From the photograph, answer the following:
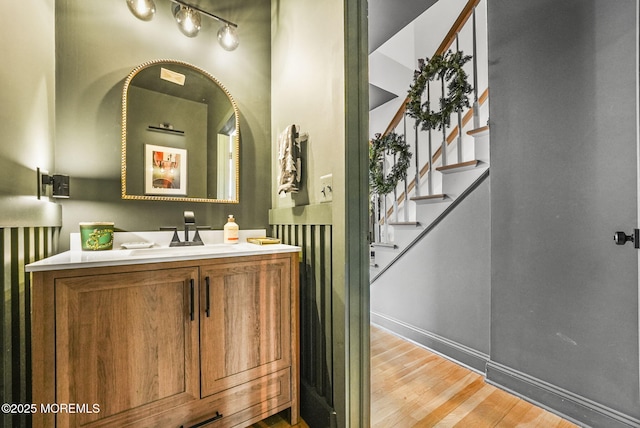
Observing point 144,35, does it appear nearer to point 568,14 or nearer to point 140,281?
point 140,281

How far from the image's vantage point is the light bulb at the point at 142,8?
5.15 ft

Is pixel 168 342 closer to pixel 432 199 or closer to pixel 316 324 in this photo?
pixel 316 324

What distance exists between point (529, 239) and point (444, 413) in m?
1.11

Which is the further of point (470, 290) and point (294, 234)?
point (470, 290)

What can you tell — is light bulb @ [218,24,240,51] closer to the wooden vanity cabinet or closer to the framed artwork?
the framed artwork

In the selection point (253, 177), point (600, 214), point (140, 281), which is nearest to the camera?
point (140, 281)

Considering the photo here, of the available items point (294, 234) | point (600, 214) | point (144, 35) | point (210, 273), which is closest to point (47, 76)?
point (144, 35)

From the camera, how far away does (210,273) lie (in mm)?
1240

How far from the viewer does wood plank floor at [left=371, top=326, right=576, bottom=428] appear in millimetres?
1511

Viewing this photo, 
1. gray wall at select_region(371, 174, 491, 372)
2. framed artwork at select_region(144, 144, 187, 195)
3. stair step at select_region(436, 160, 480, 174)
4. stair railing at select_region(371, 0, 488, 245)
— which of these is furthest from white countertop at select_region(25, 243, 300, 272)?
stair railing at select_region(371, 0, 488, 245)

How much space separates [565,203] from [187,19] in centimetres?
241

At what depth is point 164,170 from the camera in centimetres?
165

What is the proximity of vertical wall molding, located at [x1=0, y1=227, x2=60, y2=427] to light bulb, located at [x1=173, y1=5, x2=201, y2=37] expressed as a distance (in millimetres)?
1338

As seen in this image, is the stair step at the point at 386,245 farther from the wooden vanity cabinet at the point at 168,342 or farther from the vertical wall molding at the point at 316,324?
the wooden vanity cabinet at the point at 168,342
